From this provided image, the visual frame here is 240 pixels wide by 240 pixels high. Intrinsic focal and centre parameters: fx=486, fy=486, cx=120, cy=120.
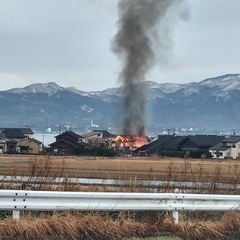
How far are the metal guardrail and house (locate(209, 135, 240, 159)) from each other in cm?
5575

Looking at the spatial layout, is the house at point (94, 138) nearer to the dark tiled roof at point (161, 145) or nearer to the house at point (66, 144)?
the house at point (66, 144)

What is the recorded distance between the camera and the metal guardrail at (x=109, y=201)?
6.64 metres

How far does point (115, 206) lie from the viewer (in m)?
7.08

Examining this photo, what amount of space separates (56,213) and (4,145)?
64734 mm

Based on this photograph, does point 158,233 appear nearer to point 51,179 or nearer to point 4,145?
point 51,179

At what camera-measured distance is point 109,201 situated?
23.3 ft

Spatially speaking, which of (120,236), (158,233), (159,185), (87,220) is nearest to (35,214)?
(87,220)

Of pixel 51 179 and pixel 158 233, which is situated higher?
pixel 51 179

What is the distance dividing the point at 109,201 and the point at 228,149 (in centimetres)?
5803

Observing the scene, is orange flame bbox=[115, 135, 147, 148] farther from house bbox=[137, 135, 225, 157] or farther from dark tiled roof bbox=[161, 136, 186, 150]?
dark tiled roof bbox=[161, 136, 186, 150]

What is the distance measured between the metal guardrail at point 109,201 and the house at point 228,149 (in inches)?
2195

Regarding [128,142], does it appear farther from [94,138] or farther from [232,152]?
[232,152]

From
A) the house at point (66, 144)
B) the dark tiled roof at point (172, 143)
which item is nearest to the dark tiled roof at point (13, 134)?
the house at point (66, 144)

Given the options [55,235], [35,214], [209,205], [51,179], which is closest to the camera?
[55,235]
